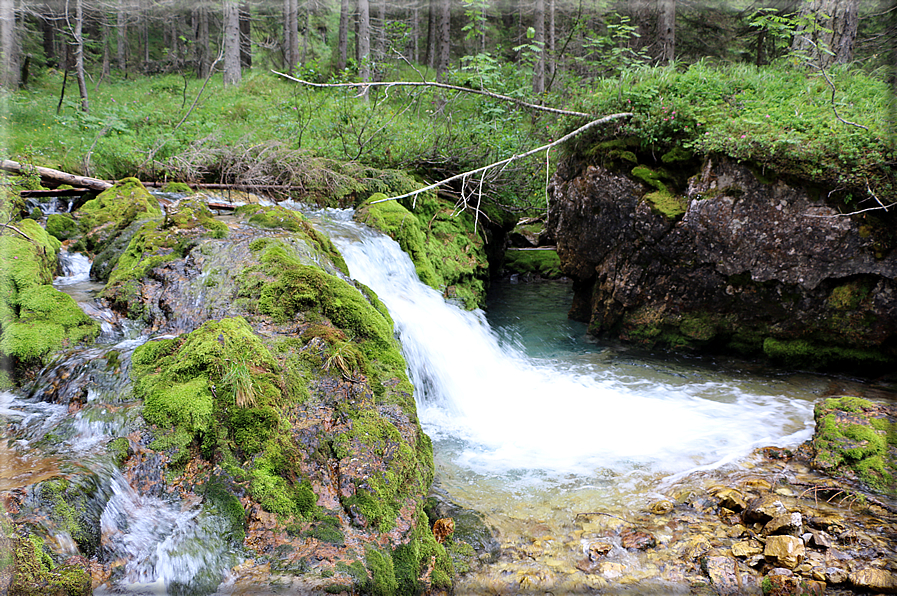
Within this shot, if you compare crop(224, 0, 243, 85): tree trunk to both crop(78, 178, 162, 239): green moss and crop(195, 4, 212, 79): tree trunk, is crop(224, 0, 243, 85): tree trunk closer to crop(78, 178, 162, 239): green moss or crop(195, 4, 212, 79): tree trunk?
crop(195, 4, 212, 79): tree trunk

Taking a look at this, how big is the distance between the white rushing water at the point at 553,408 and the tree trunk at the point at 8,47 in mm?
12085

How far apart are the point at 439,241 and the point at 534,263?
5.60 meters

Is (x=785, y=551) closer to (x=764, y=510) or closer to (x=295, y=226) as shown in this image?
(x=764, y=510)

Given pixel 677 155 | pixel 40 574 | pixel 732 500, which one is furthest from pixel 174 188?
pixel 732 500

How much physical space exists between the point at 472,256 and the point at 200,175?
21.2 ft

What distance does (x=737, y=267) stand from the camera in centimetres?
741

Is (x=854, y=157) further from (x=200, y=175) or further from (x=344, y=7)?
(x=344, y=7)

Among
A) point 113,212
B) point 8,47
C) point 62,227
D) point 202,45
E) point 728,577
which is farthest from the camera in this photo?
point 202,45

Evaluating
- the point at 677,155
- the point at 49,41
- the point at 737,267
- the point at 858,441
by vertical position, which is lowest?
the point at 858,441

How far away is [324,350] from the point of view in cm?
399

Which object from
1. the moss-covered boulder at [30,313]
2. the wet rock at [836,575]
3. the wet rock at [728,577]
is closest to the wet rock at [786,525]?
the wet rock at [836,575]

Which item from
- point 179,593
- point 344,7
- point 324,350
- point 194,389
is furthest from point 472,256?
point 344,7

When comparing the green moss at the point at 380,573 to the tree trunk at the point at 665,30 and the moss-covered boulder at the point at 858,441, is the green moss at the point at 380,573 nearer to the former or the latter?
the moss-covered boulder at the point at 858,441

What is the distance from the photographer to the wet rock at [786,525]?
3.41 meters
